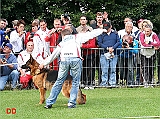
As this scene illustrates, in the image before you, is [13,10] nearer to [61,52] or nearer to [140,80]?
[140,80]

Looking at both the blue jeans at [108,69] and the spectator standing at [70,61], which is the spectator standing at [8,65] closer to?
the blue jeans at [108,69]

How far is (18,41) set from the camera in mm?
17828

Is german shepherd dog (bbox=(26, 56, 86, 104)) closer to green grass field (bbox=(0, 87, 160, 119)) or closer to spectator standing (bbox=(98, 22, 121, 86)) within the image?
green grass field (bbox=(0, 87, 160, 119))

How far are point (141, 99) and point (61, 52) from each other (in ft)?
9.45

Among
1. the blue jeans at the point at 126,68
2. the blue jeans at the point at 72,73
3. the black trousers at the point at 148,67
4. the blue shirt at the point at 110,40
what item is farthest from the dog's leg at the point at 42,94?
the black trousers at the point at 148,67

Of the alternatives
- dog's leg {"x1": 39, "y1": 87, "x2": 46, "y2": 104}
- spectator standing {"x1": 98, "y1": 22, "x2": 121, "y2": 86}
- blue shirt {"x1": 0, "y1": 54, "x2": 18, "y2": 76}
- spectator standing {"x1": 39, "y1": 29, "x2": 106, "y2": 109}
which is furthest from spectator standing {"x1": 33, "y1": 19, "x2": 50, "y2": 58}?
spectator standing {"x1": 39, "y1": 29, "x2": 106, "y2": 109}

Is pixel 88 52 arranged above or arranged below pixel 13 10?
below

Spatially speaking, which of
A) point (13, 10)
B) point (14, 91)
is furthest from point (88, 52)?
point (13, 10)

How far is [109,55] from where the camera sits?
17.2 m

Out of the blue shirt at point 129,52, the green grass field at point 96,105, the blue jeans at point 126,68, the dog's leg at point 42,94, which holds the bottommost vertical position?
the green grass field at point 96,105

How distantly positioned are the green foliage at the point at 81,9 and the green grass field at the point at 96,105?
10765 mm

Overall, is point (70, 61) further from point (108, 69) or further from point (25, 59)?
point (108, 69)

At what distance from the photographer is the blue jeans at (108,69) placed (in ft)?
57.0

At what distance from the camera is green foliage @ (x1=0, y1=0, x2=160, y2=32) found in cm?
2714
